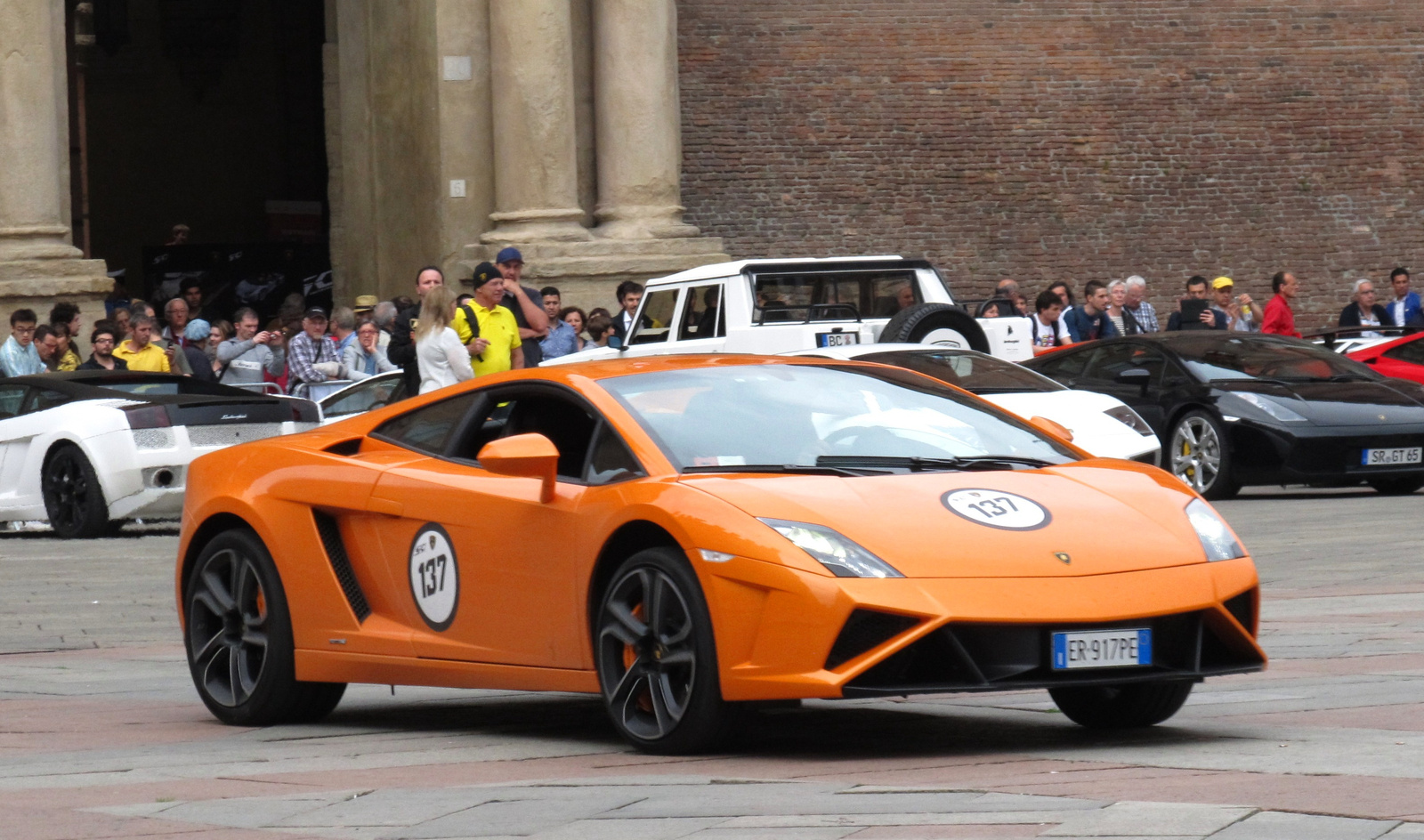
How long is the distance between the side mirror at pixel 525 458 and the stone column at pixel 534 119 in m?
21.4

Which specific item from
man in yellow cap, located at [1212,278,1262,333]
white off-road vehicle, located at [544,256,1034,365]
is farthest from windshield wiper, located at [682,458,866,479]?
man in yellow cap, located at [1212,278,1262,333]

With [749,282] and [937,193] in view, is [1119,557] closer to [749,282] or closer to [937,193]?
[749,282]

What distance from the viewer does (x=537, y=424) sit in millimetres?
7613

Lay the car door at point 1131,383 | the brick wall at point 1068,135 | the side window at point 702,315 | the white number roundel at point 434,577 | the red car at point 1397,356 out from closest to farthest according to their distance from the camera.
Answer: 1. the white number roundel at point 434,577
2. the car door at point 1131,383
3. the side window at point 702,315
4. the red car at point 1397,356
5. the brick wall at point 1068,135

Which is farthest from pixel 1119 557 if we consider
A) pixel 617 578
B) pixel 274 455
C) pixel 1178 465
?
pixel 1178 465

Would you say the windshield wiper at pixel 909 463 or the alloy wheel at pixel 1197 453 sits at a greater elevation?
the windshield wiper at pixel 909 463

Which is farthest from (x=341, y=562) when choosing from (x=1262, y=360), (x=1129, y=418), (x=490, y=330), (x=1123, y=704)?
(x=1262, y=360)

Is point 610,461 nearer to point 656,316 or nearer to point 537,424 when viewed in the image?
point 537,424

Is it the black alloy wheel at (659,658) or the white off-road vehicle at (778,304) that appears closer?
the black alloy wheel at (659,658)

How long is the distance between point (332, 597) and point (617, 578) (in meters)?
1.38

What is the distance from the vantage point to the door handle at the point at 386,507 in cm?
752

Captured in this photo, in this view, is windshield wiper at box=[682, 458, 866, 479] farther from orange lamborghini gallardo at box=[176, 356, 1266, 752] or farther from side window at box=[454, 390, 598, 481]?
side window at box=[454, 390, 598, 481]

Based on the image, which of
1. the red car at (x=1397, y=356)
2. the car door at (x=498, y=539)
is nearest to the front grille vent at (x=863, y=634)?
the car door at (x=498, y=539)

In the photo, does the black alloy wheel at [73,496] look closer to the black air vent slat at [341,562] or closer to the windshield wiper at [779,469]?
the black air vent slat at [341,562]
